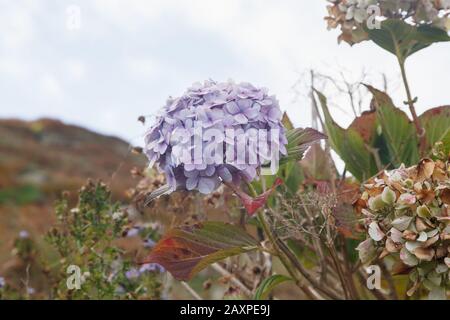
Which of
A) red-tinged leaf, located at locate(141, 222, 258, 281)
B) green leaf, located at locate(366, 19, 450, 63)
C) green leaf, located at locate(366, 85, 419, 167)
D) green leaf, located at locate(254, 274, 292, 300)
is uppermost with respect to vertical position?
green leaf, located at locate(366, 19, 450, 63)

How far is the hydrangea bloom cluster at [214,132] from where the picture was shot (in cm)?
83

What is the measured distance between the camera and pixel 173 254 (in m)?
0.97

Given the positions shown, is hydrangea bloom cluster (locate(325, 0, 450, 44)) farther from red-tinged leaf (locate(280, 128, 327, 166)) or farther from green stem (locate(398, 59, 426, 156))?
red-tinged leaf (locate(280, 128, 327, 166))

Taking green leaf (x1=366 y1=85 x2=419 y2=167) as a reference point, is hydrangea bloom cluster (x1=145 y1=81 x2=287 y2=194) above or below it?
below

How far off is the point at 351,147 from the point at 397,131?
0.09m

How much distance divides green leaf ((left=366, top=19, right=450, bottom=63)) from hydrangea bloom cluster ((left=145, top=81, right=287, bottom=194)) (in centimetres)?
39

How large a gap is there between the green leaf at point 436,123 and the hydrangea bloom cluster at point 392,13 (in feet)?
0.48

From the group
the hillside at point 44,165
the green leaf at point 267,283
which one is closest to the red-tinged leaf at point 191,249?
the green leaf at point 267,283

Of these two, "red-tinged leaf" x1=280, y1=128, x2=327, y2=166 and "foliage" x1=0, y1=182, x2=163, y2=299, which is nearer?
"red-tinged leaf" x1=280, y1=128, x2=327, y2=166

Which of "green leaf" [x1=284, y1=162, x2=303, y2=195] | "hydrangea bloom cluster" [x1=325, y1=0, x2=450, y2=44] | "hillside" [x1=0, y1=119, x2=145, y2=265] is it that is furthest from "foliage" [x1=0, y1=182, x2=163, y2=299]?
"hillside" [x1=0, y1=119, x2=145, y2=265]

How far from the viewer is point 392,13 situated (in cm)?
122

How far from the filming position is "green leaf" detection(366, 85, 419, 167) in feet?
4.06

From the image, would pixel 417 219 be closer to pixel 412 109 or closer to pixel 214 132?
pixel 214 132
